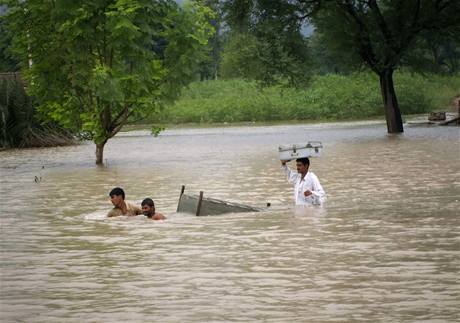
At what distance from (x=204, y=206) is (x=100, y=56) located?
15.2 m

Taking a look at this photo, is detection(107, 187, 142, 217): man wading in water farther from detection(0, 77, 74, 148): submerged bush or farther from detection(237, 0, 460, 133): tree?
detection(237, 0, 460, 133): tree

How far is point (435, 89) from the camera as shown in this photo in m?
Answer: 74.6

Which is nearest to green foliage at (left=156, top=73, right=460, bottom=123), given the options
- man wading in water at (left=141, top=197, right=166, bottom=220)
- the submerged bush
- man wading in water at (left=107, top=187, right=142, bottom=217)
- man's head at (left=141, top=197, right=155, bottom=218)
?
the submerged bush

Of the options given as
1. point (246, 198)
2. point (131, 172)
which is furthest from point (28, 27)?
point (246, 198)

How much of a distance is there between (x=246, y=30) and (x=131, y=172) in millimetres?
19424

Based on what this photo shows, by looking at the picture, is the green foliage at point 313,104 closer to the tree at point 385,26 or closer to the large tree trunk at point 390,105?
the tree at point 385,26

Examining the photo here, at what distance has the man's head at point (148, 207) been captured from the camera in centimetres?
1723

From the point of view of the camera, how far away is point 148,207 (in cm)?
1736

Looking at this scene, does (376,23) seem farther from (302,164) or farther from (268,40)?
(302,164)

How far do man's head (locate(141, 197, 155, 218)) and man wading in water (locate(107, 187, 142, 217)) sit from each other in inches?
18.8

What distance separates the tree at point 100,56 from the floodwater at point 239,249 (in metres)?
2.55

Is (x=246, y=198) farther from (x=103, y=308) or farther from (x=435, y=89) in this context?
(x=435, y=89)

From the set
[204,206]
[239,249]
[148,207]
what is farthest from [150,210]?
[239,249]

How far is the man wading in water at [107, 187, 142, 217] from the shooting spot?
17672 mm
